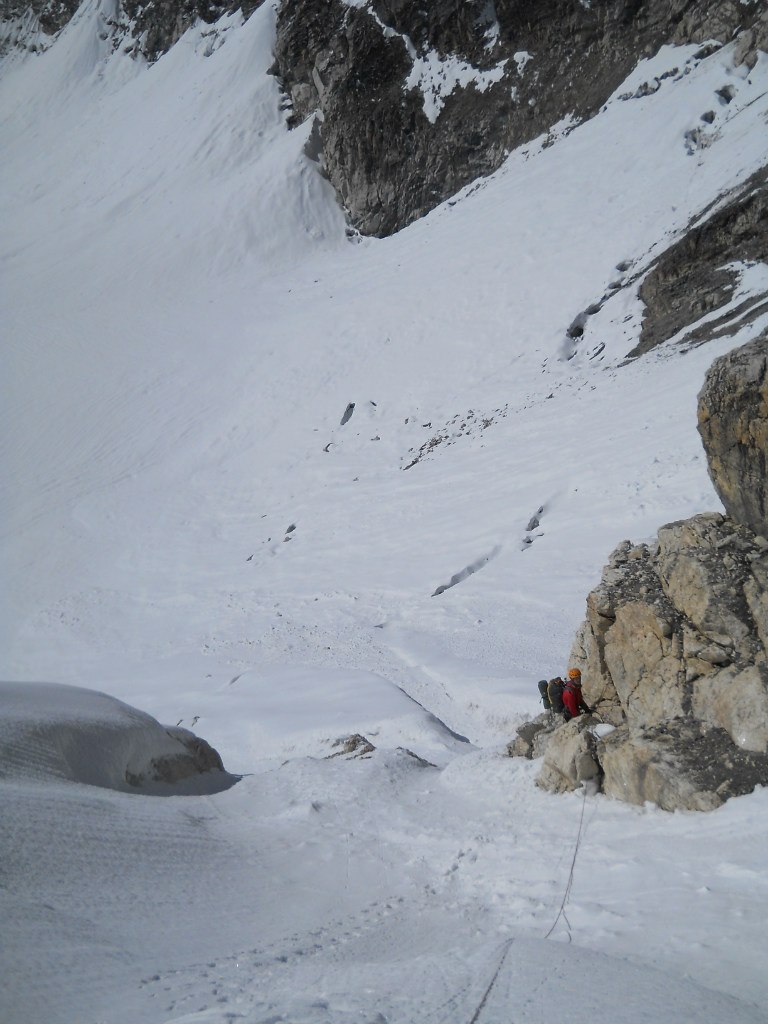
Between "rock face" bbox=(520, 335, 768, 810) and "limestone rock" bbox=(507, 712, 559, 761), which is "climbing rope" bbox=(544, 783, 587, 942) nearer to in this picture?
"rock face" bbox=(520, 335, 768, 810)

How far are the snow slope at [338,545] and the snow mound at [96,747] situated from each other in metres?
0.50

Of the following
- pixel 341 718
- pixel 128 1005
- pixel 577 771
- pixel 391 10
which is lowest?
pixel 341 718


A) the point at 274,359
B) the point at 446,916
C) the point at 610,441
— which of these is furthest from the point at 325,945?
the point at 274,359

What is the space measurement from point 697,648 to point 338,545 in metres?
12.9

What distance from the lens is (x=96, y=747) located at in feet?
21.7

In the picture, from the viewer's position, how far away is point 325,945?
4.15 meters

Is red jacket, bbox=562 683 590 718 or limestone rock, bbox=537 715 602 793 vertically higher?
limestone rock, bbox=537 715 602 793

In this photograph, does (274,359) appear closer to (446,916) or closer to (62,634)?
(62,634)

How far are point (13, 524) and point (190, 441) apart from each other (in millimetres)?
6761

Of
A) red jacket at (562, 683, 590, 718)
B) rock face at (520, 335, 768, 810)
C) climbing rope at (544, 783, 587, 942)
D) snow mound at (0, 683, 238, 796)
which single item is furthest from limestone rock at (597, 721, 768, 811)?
snow mound at (0, 683, 238, 796)

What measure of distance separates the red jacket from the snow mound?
12.2 feet

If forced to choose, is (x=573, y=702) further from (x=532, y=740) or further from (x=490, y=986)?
(x=490, y=986)

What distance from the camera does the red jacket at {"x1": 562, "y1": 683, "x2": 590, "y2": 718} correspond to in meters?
7.31

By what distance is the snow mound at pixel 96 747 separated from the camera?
5.95 meters
